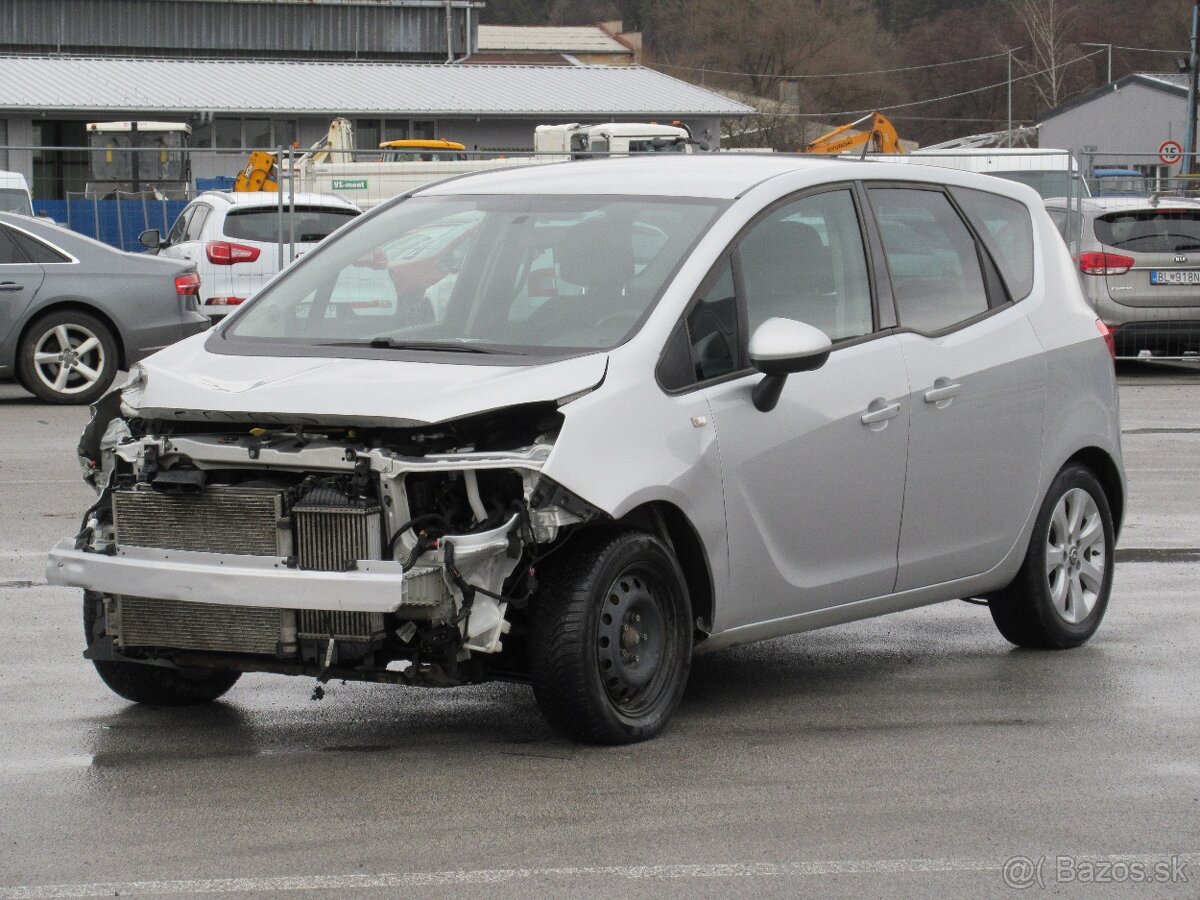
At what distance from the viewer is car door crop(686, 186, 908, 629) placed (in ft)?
19.0

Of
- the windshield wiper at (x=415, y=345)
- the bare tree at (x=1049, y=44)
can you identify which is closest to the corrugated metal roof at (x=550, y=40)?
the bare tree at (x=1049, y=44)

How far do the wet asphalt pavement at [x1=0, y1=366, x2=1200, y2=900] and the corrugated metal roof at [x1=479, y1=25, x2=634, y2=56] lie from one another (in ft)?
295

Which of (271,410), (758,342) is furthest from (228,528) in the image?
(758,342)

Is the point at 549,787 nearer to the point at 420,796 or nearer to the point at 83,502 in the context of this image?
the point at 420,796

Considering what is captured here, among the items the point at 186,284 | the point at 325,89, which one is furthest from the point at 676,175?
the point at 325,89

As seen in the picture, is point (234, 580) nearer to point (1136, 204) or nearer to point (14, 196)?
point (1136, 204)

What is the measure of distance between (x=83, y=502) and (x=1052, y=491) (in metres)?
6.09

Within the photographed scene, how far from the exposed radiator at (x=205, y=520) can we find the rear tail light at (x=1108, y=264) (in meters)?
15.0

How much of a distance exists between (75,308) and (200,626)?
37.5 feet

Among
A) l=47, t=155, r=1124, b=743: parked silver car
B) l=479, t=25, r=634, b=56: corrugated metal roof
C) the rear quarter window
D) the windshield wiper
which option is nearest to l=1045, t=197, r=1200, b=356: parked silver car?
the rear quarter window

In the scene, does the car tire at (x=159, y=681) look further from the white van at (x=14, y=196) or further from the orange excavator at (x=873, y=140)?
the orange excavator at (x=873, y=140)

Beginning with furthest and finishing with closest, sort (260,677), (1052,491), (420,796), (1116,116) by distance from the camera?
(1116,116) → (1052,491) → (260,677) → (420,796)

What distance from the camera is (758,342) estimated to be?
5668mm

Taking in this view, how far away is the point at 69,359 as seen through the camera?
638 inches
